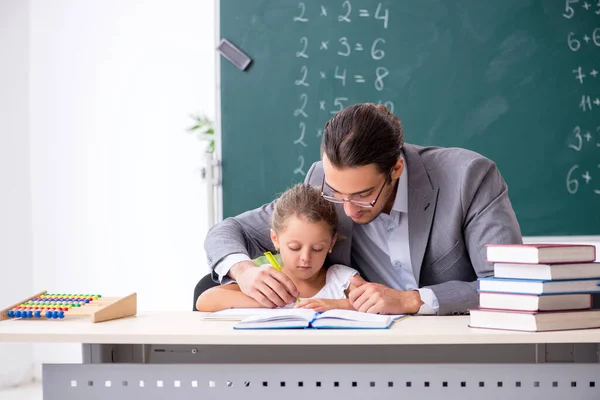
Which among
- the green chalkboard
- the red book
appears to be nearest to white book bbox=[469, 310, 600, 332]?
the red book

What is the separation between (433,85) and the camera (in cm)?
337

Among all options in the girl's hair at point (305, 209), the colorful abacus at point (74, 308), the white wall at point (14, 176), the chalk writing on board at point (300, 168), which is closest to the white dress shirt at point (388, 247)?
the girl's hair at point (305, 209)

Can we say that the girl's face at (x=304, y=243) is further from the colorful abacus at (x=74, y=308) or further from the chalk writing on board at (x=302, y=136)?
the chalk writing on board at (x=302, y=136)

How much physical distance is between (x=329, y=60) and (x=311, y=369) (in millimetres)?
2119

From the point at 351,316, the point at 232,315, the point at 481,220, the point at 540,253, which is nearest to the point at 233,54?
the point at 481,220

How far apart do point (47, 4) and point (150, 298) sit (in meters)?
1.85

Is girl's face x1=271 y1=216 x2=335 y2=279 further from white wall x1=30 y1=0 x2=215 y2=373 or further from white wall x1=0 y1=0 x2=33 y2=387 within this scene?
white wall x1=0 y1=0 x2=33 y2=387

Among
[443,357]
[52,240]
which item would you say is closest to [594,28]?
[443,357]

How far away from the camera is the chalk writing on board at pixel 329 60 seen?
3.39 meters

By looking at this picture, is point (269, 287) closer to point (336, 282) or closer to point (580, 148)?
point (336, 282)

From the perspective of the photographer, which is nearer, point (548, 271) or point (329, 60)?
point (548, 271)

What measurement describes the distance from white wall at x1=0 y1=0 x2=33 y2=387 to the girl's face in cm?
243

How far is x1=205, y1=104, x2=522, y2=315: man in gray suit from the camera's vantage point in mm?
1837

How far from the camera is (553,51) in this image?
3361 mm
